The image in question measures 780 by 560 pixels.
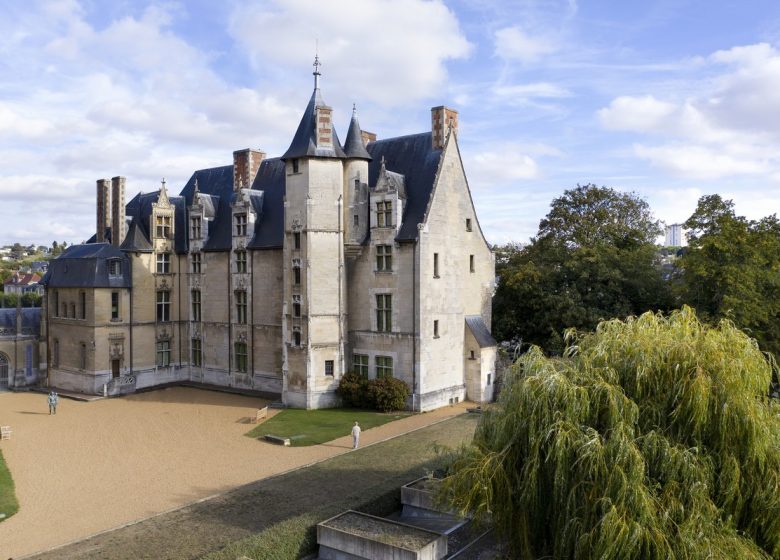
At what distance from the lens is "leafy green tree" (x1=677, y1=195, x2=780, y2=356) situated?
26625 millimetres

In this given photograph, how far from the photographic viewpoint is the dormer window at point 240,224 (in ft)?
116

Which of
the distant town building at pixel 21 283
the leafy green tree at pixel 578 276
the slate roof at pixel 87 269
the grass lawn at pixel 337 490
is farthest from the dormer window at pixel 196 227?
the distant town building at pixel 21 283

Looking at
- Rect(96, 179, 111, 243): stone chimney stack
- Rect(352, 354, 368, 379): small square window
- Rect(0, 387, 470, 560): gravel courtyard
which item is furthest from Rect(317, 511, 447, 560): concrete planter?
Rect(96, 179, 111, 243): stone chimney stack

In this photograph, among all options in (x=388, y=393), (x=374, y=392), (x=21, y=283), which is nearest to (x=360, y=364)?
(x=374, y=392)

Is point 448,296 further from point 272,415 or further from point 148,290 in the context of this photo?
point 148,290

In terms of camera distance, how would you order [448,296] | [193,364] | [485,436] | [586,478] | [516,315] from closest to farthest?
[586,478], [485,436], [448,296], [516,315], [193,364]

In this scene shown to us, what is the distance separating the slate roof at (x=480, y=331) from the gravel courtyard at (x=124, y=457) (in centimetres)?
430

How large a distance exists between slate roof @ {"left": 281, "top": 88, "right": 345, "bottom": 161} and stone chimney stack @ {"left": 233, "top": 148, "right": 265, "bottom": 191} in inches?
288

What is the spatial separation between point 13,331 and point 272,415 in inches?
785

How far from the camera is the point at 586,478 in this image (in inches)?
458

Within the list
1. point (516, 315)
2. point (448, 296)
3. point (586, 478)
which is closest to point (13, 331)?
point (448, 296)

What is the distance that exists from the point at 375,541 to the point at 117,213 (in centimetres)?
3029

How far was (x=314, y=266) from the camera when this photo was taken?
99.6 feet

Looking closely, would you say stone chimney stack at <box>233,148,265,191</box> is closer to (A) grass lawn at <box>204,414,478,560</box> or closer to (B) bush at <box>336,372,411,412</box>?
(B) bush at <box>336,372,411,412</box>
